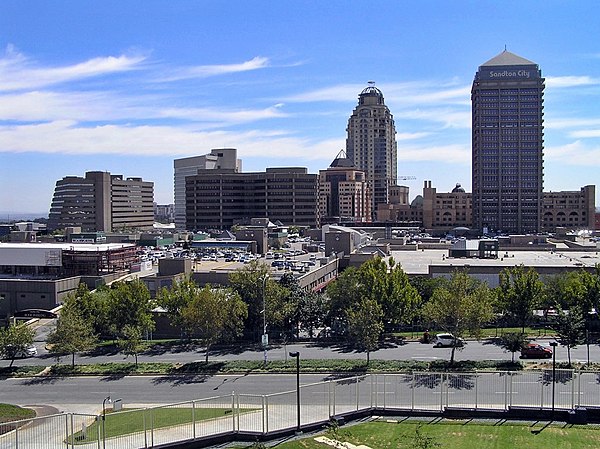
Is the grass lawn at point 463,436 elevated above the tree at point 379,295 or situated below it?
below

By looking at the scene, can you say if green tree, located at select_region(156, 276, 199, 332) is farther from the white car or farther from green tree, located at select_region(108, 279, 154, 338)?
the white car

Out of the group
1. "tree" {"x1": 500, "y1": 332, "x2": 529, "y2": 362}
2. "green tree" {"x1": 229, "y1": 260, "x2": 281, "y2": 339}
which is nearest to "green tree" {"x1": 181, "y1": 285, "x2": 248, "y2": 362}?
"green tree" {"x1": 229, "y1": 260, "x2": 281, "y2": 339}

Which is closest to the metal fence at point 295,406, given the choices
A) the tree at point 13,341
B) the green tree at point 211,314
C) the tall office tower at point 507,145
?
the green tree at point 211,314

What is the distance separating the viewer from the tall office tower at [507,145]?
176250 millimetres

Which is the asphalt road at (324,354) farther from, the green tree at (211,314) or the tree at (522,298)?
the tree at (522,298)

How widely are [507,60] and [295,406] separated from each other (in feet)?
546

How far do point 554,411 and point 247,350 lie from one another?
22732mm

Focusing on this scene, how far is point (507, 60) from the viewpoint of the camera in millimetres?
178000

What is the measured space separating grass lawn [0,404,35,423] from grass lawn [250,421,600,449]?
44.1 feet

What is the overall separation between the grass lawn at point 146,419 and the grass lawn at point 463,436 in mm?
4015

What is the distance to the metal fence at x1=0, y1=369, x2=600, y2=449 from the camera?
86.7 ft

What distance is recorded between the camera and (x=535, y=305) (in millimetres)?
49188

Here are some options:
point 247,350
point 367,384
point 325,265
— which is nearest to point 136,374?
point 247,350

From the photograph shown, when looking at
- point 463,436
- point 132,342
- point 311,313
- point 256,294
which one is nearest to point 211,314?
point 132,342
